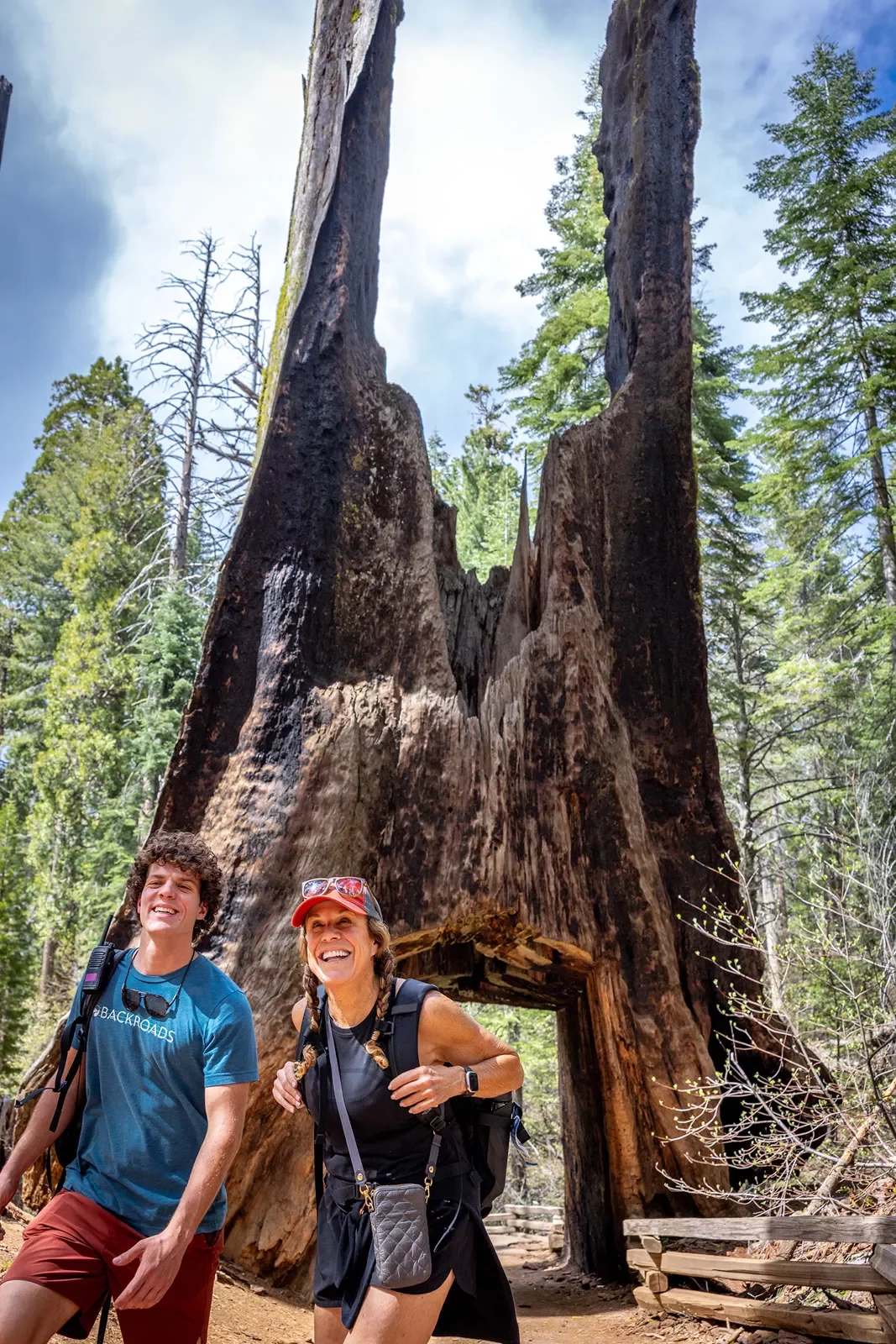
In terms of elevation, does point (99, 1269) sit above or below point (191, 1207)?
below

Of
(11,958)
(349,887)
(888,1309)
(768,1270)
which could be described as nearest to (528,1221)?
(11,958)

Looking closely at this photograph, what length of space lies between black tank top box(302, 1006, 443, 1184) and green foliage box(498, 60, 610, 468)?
14298 millimetres

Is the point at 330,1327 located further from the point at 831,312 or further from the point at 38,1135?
the point at 831,312

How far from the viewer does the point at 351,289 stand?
8500 millimetres

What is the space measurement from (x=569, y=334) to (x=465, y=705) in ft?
36.6

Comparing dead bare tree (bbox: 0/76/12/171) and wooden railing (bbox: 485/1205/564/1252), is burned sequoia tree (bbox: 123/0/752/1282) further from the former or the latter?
wooden railing (bbox: 485/1205/564/1252)

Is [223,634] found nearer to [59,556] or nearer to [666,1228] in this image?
[666,1228]

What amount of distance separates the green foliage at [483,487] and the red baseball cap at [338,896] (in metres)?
19.9

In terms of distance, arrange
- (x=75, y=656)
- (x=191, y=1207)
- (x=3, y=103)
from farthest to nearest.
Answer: (x=75, y=656) → (x=3, y=103) → (x=191, y=1207)

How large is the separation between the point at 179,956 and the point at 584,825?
4845mm

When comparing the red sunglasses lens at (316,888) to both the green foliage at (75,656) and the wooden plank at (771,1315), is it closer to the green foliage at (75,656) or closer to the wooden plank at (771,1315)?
the wooden plank at (771,1315)

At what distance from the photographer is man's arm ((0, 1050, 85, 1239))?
2785 millimetres

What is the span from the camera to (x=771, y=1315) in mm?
5453

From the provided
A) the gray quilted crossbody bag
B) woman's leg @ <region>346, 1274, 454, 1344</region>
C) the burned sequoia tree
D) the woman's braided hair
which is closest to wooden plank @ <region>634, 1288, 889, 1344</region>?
the burned sequoia tree
